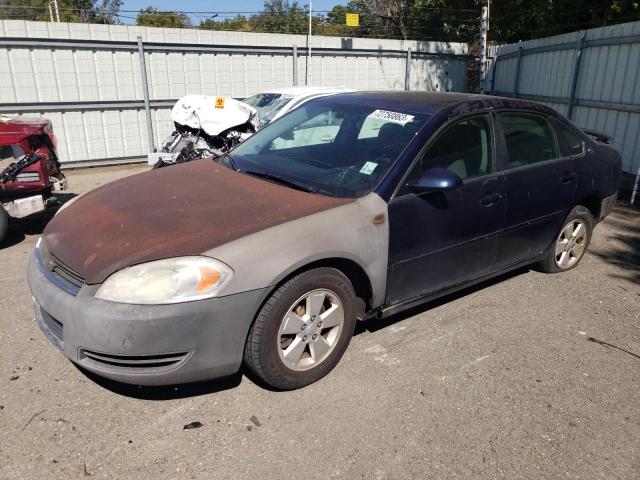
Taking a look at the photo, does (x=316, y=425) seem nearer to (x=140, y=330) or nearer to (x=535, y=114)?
(x=140, y=330)

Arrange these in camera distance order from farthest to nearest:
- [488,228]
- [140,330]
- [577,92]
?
[577,92] < [488,228] < [140,330]

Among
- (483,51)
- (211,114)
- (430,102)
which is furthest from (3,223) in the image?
(483,51)

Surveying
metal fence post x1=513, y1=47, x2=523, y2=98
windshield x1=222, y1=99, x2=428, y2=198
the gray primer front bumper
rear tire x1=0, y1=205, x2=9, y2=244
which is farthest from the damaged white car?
metal fence post x1=513, y1=47, x2=523, y2=98

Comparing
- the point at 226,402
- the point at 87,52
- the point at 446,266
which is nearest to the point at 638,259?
the point at 446,266

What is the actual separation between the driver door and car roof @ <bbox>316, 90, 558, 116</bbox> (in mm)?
113

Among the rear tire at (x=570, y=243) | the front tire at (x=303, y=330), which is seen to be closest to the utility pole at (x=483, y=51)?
the rear tire at (x=570, y=243)

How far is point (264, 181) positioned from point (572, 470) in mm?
2413

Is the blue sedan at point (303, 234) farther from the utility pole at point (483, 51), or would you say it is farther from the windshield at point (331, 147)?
the utility pole at point (483, 51)

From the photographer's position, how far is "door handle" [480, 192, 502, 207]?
371 centimetres

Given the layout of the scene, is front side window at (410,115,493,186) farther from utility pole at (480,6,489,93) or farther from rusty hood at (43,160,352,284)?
utility pole at (480,6,489,93)

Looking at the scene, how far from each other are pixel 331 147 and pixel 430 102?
787 millimetres

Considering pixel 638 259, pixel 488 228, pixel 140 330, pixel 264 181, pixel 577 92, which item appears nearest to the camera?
pixel 140 330

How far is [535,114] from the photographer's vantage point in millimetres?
4258

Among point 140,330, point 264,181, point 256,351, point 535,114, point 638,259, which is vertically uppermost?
point 535,114
